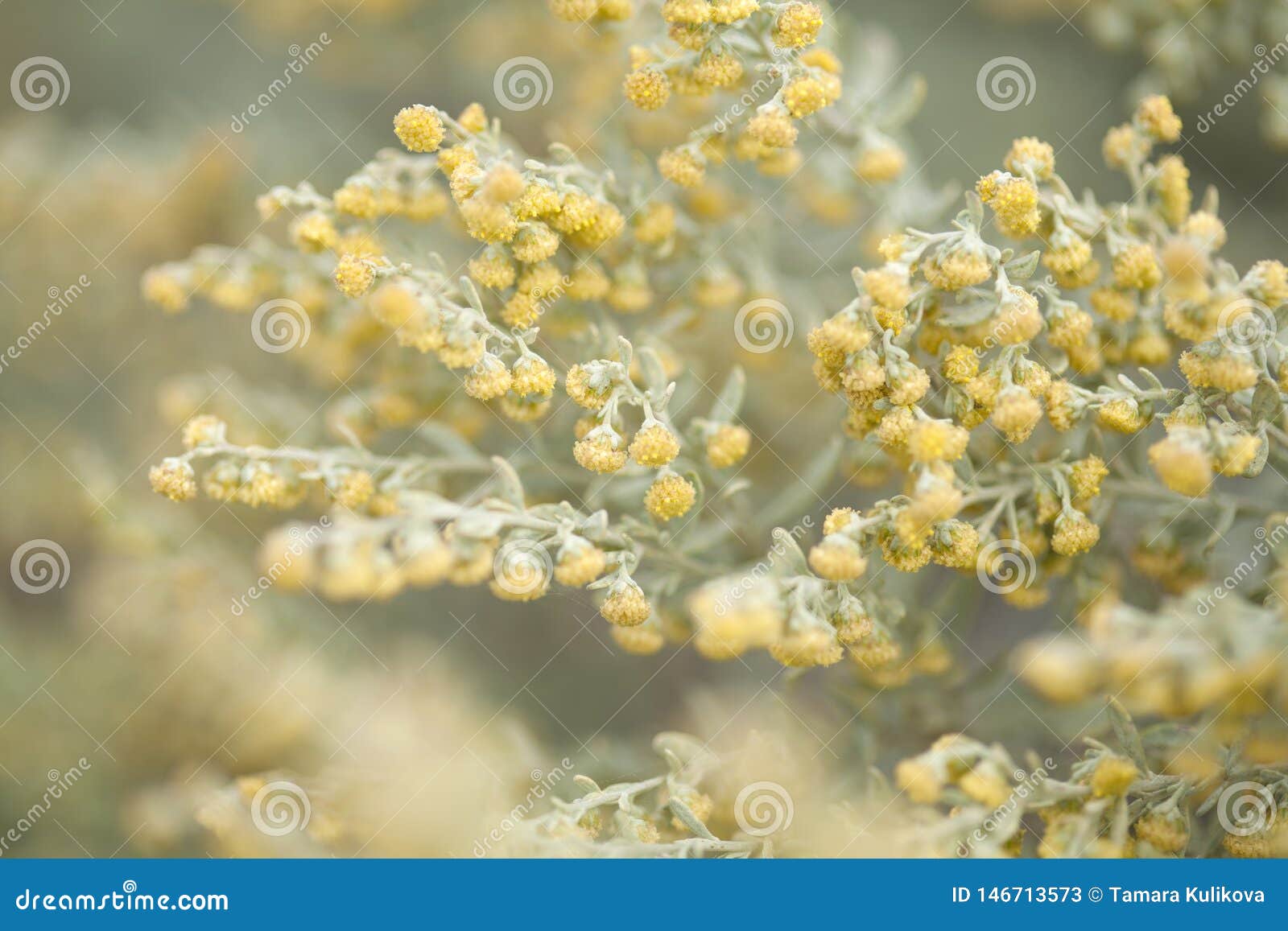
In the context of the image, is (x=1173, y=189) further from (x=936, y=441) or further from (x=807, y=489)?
(x=807, y=489)

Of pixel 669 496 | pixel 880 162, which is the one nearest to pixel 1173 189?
pixel 880 162

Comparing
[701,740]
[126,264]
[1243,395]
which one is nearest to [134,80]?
[126,264]

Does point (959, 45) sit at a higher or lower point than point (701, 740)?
higher

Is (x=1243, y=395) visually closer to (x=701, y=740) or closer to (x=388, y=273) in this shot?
(x=701, y=740)

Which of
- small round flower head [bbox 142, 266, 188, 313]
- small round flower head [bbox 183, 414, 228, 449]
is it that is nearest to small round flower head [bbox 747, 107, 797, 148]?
small round flower head [bbox 183, 414, 228, 449]

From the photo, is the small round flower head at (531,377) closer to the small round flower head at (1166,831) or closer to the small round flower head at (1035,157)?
the small round flower head at (1035,157)

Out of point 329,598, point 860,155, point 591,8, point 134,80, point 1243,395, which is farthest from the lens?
point 134,80

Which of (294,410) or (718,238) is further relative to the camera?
(294,410)
